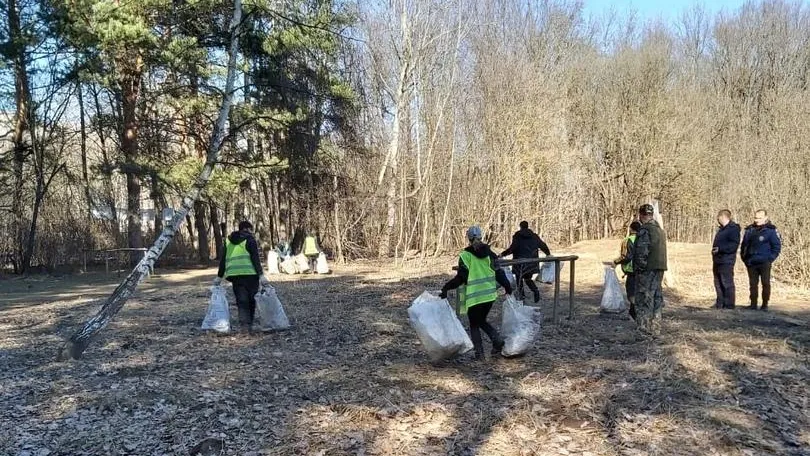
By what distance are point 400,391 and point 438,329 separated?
2.68ft

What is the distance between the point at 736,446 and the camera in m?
4.28

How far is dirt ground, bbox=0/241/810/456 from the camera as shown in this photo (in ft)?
14.7

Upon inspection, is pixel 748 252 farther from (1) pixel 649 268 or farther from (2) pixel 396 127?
(2) pixel 396 127

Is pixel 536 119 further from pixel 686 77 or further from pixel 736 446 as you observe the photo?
pixel 736 446

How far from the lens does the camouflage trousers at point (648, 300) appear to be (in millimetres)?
7676

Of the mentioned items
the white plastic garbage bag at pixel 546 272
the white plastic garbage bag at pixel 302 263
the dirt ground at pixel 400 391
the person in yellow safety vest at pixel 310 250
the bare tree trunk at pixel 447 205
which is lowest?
the dirt ground at pixel 400 391

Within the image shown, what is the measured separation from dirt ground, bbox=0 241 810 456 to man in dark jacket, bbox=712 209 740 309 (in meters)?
0.59

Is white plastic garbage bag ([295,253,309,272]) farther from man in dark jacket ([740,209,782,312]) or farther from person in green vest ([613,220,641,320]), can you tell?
man in dark jacket ([740,209,782,312])

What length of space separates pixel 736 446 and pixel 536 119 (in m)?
18.7

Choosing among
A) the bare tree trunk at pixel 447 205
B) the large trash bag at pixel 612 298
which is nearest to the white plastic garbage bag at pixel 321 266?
the bare tree trunk at pixel 447 205

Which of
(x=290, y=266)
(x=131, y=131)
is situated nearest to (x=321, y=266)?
(x=290, y=266)

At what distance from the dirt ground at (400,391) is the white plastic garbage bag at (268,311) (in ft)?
0.68

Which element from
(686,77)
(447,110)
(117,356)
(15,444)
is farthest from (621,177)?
(15,444)

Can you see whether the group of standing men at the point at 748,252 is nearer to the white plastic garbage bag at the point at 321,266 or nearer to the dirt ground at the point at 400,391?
the dirt ground at the point at 400,391
